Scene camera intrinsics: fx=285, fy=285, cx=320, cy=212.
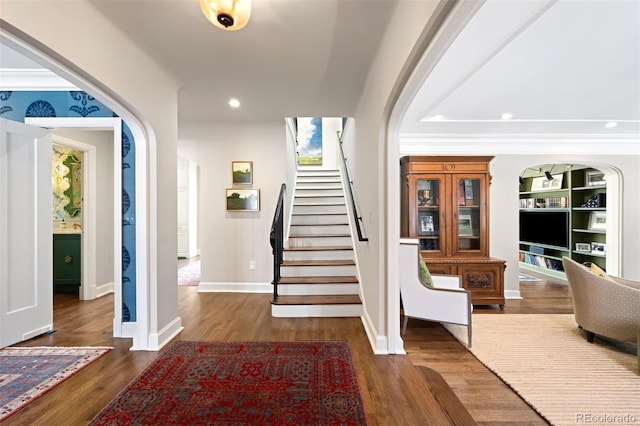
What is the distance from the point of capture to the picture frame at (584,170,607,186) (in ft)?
17.7

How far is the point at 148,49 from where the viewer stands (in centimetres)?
243

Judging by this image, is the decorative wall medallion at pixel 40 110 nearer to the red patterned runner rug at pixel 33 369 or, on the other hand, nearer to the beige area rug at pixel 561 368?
the red patterned runner rug at pixel 33 369

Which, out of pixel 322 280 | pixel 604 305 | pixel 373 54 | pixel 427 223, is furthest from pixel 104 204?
pixel 604 305

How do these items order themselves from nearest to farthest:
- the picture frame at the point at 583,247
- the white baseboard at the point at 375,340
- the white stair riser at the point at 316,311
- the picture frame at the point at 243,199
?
the white baseboard at the point at 375,340 < the white stair riser at the point at 316,311 < the picture frame at the point at 243,199 < the picture frame at the point at 583,247

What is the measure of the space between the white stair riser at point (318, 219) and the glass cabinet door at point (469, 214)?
1808 millimetres

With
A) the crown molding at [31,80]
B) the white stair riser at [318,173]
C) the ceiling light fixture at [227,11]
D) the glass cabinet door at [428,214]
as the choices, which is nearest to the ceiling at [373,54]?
the crown molding at [31,80]

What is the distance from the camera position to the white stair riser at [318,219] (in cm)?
507

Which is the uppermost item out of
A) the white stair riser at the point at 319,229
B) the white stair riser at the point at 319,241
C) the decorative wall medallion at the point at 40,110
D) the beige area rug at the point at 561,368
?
the decorative wall medallion at the point at 40,110

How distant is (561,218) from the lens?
618cm

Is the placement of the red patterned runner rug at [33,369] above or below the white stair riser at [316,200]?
below

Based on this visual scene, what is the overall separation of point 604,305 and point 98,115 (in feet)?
17.8

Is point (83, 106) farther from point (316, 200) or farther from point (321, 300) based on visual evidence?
point (316, 200)

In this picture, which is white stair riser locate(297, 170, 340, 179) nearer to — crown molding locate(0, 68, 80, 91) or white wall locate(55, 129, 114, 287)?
white wall locate(55, 129, 114, 287)

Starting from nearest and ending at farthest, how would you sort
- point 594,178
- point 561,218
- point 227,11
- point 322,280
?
point 227,11 → point 322,280 → point 594,178 → point 561,218
